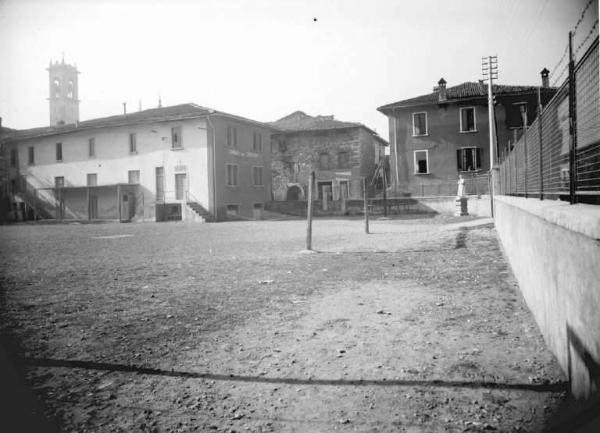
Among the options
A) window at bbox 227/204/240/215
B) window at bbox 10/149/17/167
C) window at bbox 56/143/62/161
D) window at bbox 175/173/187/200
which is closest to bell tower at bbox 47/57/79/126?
window at bbox 10/149/17/167

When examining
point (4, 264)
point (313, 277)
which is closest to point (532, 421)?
point (313, 277)

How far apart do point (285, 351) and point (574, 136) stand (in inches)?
111

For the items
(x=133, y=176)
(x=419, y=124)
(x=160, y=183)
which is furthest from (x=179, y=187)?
(x=419, y=124)

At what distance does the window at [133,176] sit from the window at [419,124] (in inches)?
833

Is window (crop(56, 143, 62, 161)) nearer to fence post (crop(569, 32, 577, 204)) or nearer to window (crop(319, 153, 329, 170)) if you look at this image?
window (crop(319, 153, 329, 170))

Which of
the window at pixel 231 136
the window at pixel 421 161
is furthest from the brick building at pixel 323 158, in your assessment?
the window at pixel 231 136

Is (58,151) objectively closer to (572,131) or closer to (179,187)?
(179,187)

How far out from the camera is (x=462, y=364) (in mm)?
3307

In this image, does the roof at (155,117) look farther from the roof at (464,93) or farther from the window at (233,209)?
the roof at (464,93)

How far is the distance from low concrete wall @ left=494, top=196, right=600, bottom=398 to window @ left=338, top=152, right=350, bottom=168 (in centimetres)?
3460

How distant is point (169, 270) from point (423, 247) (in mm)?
5872

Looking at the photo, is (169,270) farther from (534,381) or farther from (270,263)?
(534,381)

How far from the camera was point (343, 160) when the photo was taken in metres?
38.2

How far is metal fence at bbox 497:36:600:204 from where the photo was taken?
2.78 metres
